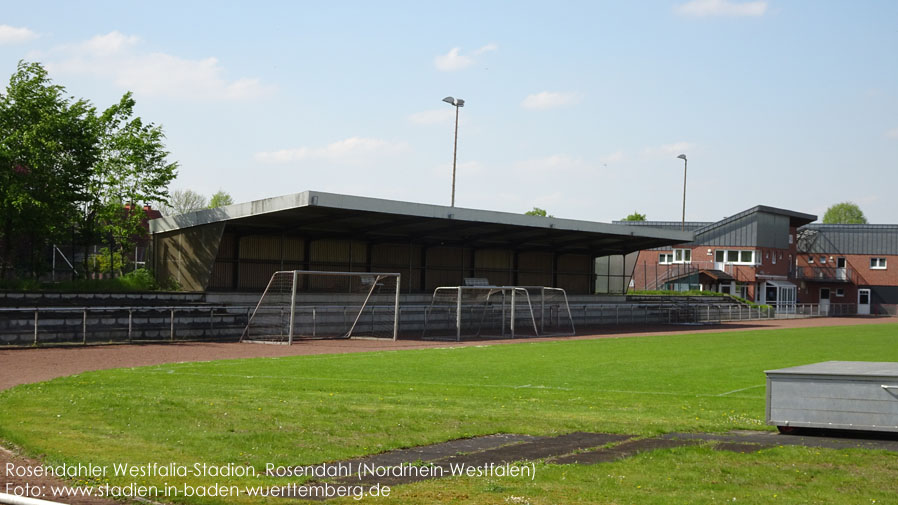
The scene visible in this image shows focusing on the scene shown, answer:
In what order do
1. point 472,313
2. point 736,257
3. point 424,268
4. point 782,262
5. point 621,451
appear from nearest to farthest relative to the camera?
point 621,451 → point 472,313 → point 424,268 → point 736,257 → point 782,262

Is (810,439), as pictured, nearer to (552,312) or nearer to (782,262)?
(552,312)

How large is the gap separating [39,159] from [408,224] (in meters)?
15.8

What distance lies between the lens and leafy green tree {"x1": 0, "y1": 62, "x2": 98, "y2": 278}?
2895cm

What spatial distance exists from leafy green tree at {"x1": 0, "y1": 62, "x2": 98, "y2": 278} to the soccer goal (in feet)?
24.7

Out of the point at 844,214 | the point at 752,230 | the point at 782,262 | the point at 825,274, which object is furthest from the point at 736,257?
the point at 844,214

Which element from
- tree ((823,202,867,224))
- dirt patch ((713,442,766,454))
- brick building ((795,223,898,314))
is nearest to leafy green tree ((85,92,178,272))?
dirt patch ((713,442,766,454))

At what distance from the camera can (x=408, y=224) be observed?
39781mm

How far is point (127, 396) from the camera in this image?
13461mm

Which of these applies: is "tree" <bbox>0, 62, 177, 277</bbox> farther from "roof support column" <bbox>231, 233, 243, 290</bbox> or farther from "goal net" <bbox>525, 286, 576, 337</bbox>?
"goal net" <bbox>525, 286, 576, 337</bbox>

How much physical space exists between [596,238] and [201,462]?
42.2 meters

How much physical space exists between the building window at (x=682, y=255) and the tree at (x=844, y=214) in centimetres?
10753

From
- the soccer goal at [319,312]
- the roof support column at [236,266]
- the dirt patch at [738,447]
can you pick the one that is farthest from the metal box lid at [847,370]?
the roof support column at [236,266]

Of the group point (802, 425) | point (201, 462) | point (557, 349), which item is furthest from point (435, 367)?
point (201, 462)

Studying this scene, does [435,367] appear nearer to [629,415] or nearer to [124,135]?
[629,415]
